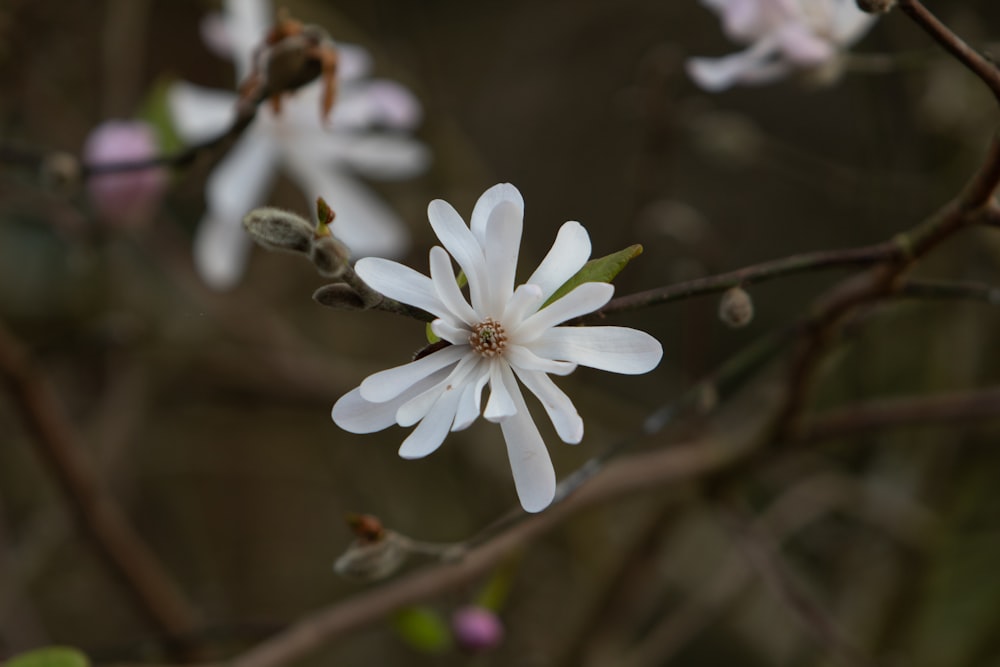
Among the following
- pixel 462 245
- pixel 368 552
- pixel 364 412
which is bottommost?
pixel 368 552

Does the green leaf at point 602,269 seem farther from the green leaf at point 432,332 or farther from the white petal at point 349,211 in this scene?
the white petal at point 349,211

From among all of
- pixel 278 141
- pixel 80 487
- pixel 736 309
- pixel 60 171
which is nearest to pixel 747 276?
pixel 736 309

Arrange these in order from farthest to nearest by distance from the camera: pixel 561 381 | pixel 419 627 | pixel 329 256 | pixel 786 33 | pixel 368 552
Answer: pixel 561 381 < pixel 419 627 < pixel 786 33 < pixel 368 552 < pixel 329 256

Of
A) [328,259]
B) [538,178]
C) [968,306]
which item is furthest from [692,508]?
[538,178]

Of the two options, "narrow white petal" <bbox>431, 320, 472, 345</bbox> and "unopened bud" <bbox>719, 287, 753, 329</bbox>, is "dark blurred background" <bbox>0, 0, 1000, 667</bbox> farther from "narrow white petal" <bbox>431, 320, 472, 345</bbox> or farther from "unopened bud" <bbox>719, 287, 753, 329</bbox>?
"narrow white petal" <bbox>431, 320, 472, 345</bbox>

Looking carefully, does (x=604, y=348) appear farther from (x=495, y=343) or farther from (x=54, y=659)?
(x=54, y=659)

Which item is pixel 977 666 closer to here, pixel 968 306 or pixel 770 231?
pixel 968 306

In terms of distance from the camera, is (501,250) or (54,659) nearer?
(501,250)
